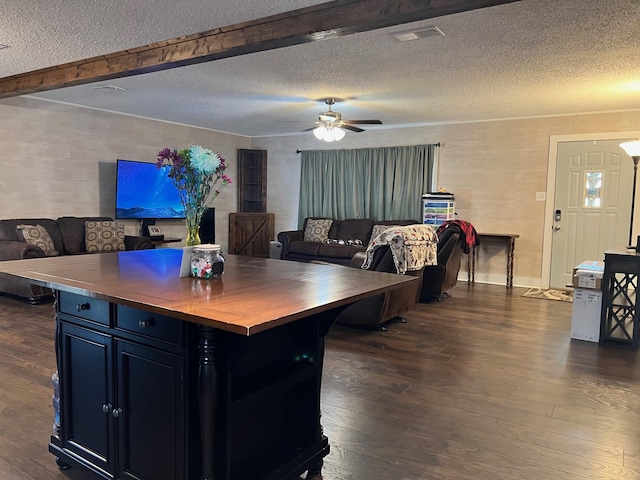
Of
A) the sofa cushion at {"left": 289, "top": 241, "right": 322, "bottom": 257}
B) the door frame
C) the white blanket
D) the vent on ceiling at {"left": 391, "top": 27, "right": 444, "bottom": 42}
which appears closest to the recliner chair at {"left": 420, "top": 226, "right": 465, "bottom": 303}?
the white blanket

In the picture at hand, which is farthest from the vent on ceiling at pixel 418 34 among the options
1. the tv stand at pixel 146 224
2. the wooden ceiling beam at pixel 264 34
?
the tv stand at pixel 146 224

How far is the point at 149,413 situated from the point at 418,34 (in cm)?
302

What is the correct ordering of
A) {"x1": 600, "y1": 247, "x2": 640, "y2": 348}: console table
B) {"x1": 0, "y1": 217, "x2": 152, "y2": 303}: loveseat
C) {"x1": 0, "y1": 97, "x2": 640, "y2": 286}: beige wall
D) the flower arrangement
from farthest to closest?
1. {"x1": 0, "y1": 97, "x2": 640, "y2": 286}: beige wall
2. {"x1": 0, "y1": 217, "x2": 152, "y2": 303}: loveseat
3. {"x1": 600, "y1": 247, "x2": 640, "y2": 348}: console table
4. the flower arrangement

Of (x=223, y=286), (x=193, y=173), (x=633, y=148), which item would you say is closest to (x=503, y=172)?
(x=633, y=148)

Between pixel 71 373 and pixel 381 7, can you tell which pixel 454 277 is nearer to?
pixel 381 7

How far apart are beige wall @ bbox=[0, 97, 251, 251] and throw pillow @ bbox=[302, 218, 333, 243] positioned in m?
2.34

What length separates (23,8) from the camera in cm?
306

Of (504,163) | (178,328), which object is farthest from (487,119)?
(178,328)

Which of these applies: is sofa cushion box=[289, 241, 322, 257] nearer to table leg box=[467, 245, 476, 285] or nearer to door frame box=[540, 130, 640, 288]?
table leg box=[467, 245, 476, 285]

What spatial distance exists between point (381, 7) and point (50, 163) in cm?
528

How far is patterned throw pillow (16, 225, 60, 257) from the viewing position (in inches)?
220

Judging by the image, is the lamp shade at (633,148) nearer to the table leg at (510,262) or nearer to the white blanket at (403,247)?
the white blanket at (403,247)

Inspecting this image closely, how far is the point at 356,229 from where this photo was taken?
7.82 metres

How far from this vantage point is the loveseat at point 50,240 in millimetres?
5219
